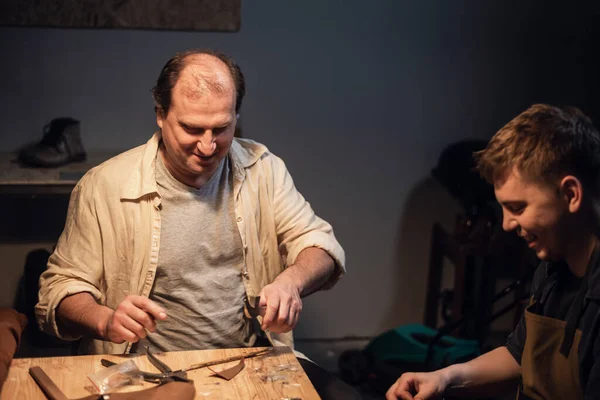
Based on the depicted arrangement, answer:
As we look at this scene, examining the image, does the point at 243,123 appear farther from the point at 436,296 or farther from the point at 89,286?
the point at 89,286

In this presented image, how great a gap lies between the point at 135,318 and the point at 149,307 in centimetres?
5

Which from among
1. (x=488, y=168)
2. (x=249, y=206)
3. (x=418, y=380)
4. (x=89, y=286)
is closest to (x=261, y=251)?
(x=249, y=206)

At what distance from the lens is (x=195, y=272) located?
2.54 metres

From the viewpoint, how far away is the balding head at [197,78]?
2404 mm

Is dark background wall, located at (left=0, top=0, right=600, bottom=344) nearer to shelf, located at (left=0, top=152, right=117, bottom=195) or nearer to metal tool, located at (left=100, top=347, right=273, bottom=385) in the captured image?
shelf, located at (left=0, top=152, right=117, bottom=195)

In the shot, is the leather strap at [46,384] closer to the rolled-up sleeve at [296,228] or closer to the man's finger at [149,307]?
the man's finger at [149,307]

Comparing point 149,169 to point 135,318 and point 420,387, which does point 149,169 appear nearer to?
point 135,318

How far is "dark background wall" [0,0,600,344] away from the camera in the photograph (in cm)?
382

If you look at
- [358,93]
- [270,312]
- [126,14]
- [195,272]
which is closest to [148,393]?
[270,312]

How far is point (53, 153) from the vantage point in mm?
3551

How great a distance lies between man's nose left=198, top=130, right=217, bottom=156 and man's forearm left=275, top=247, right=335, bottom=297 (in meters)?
0.45

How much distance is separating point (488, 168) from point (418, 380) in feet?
Result: 1.88

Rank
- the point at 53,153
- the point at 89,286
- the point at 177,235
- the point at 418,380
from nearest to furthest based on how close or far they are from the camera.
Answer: the point at 418,380, the point at 89,286, the point at 177,235, the point at 53,153

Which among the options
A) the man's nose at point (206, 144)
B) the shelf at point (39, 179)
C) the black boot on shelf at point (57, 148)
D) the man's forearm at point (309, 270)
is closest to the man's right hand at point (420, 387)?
the man's forearm at point (309, 270)
